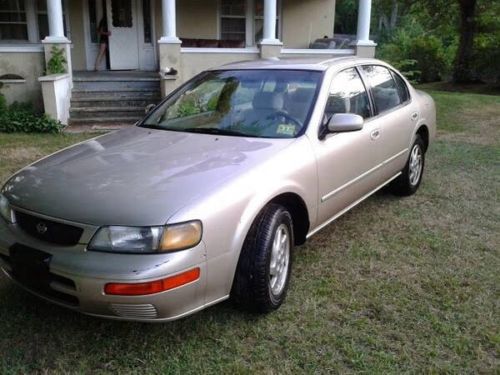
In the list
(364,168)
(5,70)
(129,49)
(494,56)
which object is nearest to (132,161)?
(364,168)

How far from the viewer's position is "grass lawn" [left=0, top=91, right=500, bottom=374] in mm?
2727

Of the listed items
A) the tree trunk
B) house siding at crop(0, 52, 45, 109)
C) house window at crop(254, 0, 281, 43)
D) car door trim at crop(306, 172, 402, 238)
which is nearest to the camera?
car door trim at crop(306, 172, 402, 238)

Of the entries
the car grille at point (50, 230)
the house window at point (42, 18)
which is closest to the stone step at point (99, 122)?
the house window at point (42, 18)

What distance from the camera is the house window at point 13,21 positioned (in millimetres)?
11820

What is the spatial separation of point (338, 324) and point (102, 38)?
440 inches

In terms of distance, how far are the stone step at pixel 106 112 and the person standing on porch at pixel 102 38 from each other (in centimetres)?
272

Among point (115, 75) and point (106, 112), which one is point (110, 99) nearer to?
point (106, 112)

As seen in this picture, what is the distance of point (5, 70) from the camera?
9812 mm

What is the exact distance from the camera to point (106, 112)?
32.7 feet

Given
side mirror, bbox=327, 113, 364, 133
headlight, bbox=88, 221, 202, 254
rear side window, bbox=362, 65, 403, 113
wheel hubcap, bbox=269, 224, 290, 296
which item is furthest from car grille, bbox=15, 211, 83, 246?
rear side window, bbox=362, 65, 403, 113

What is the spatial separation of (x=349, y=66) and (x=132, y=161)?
2196mm

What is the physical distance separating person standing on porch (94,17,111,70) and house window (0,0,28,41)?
171 cm

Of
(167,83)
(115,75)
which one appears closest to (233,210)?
(167,83)

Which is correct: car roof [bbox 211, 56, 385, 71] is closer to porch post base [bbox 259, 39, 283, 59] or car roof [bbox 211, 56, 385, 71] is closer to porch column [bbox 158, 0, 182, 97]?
porch column [bbox 158, 0, 182, 97]
